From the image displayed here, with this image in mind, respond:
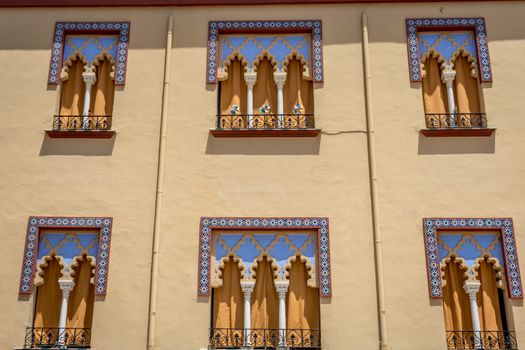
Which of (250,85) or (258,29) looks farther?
(258,29)

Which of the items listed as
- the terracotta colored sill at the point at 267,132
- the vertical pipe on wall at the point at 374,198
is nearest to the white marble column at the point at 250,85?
the terracotta colored sill at the point at 267,132

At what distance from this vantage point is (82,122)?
37.8ft

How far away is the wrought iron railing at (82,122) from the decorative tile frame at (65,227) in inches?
56.6

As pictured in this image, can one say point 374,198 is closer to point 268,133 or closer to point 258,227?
point 258,227

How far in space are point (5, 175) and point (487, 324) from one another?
266 inches

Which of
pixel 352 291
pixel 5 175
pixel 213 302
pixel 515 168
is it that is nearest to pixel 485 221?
pixel 515 168

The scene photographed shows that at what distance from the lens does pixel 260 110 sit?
11609 mm

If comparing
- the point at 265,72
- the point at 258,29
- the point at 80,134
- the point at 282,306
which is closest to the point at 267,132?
the point at 265,72

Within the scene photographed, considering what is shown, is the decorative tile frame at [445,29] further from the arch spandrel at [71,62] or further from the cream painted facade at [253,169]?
the arch spandrel at [71,62]

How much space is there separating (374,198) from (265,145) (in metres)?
1.70

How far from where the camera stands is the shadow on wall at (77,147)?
1117 centimetres

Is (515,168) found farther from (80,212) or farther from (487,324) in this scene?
(80,212)

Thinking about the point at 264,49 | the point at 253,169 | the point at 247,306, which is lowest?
the point at 247,306

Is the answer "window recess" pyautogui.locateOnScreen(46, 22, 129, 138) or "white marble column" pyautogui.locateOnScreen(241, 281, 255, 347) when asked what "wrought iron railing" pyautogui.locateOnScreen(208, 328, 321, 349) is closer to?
"white marble column" pyautogui.locateOnScreen(241, 281, 255, 347)
